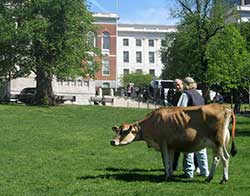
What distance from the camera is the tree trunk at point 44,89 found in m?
47.0

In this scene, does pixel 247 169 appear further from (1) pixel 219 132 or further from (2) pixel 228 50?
(2) pixel 228 50

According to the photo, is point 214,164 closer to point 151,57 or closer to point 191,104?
point 191,104

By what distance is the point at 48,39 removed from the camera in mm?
45250

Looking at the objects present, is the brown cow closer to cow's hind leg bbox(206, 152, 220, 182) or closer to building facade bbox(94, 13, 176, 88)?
cow's hind leg bbox(206, 152, 220, 182)

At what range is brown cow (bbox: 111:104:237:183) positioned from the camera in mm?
10727

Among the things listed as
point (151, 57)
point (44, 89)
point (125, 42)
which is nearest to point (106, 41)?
point (125, 42)

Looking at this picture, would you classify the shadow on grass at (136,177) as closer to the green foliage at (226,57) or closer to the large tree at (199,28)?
the green foliage at (226,57)

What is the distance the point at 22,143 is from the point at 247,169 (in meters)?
7.99

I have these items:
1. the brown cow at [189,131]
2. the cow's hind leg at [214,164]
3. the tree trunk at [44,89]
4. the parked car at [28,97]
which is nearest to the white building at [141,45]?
the parked car at [28,97]

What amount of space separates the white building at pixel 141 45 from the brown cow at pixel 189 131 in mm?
122686

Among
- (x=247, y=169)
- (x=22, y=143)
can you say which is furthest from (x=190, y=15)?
(x=247, y=169)

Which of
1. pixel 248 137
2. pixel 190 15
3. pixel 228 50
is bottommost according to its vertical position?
pixel 248 137

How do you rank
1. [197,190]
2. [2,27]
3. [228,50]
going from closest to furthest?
[197,190] → [2,27] → [228,50]

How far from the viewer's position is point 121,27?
134500 mm
